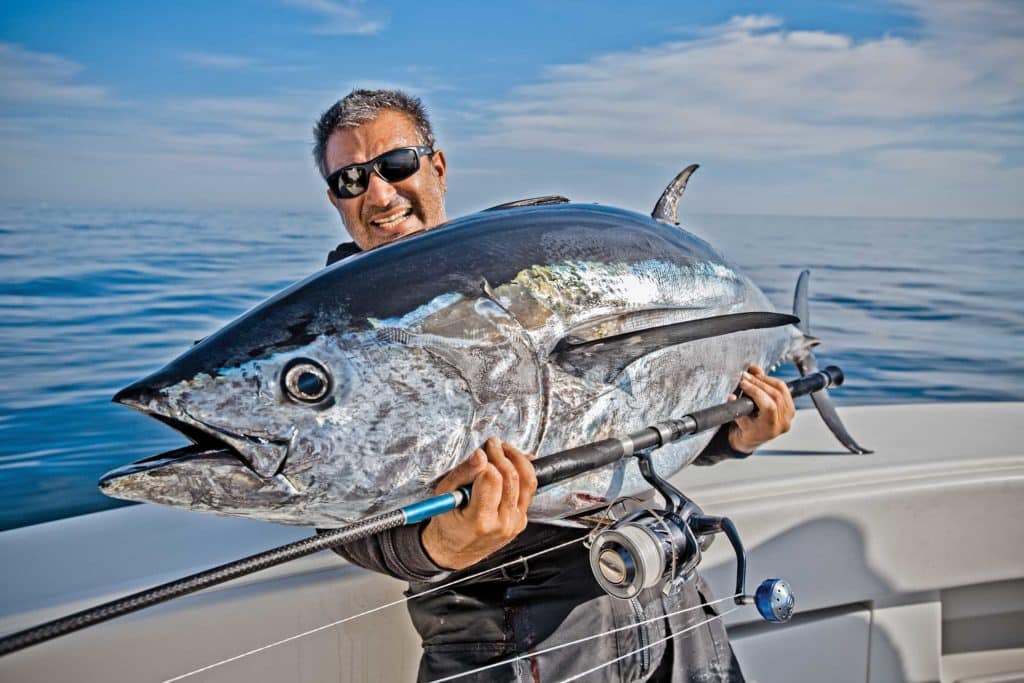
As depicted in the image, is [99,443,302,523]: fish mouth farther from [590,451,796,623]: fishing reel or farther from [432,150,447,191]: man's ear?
[432,150,447,191]: man's ear

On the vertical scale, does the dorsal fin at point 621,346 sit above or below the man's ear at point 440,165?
below

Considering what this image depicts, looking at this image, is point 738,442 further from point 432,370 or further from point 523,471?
point 432,370

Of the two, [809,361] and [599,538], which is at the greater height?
[809,361]

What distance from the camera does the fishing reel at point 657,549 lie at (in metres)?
1.27

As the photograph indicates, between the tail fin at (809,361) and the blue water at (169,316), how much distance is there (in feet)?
1.34

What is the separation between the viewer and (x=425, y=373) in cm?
110

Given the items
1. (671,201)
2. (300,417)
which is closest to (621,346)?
(300,417)

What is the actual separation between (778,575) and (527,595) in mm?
973

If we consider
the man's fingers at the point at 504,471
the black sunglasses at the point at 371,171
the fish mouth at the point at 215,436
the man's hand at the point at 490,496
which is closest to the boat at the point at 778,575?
the man's hand at the point at 490,496

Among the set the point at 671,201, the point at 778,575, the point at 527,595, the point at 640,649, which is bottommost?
the point at 778,575

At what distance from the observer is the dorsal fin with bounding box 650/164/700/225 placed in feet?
6.16

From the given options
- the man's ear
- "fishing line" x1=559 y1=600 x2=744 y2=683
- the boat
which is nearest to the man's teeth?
the man's ear

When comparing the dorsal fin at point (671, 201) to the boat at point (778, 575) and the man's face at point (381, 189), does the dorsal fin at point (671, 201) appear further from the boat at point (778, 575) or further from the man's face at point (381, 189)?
→ the boat at point (778, 575)

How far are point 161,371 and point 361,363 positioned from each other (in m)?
0.24
